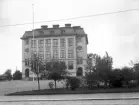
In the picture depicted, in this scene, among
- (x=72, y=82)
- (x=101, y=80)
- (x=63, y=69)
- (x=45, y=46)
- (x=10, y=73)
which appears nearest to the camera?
(x=72, y=82)

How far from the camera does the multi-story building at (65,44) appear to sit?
210 feet

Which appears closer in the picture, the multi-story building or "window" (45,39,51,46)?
"window" (45,39,51,46)

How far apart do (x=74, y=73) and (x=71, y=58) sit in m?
4.24

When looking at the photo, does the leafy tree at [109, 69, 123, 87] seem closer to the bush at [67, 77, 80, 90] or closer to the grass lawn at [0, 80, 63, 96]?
the bush at [67, 77, 80, 90]

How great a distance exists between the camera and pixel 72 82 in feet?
93.2

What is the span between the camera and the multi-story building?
2525 inches

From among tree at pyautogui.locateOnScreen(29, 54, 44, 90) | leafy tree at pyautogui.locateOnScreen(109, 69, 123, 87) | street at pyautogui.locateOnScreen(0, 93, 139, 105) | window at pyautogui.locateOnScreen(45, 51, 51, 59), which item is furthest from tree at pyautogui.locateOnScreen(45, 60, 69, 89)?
window at pyautogui.locateOnScreen(45, 51, 51, 59)

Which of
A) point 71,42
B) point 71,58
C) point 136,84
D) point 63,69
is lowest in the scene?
point 136,84

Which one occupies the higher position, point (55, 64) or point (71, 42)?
point (71, 42)

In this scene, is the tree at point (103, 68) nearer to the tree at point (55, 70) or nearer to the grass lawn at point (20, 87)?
the tree at point (55, 70)

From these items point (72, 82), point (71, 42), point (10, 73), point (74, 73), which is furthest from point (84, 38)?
point (72, 82)

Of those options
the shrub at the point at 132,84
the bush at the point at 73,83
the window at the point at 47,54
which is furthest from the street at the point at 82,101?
the window at the point at 47,54

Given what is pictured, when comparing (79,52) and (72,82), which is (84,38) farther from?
(72,82)

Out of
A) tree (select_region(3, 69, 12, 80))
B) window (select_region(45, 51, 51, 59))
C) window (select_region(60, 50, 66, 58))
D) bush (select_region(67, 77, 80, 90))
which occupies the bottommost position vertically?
bush (select_region(67, 77, 80, 90))
